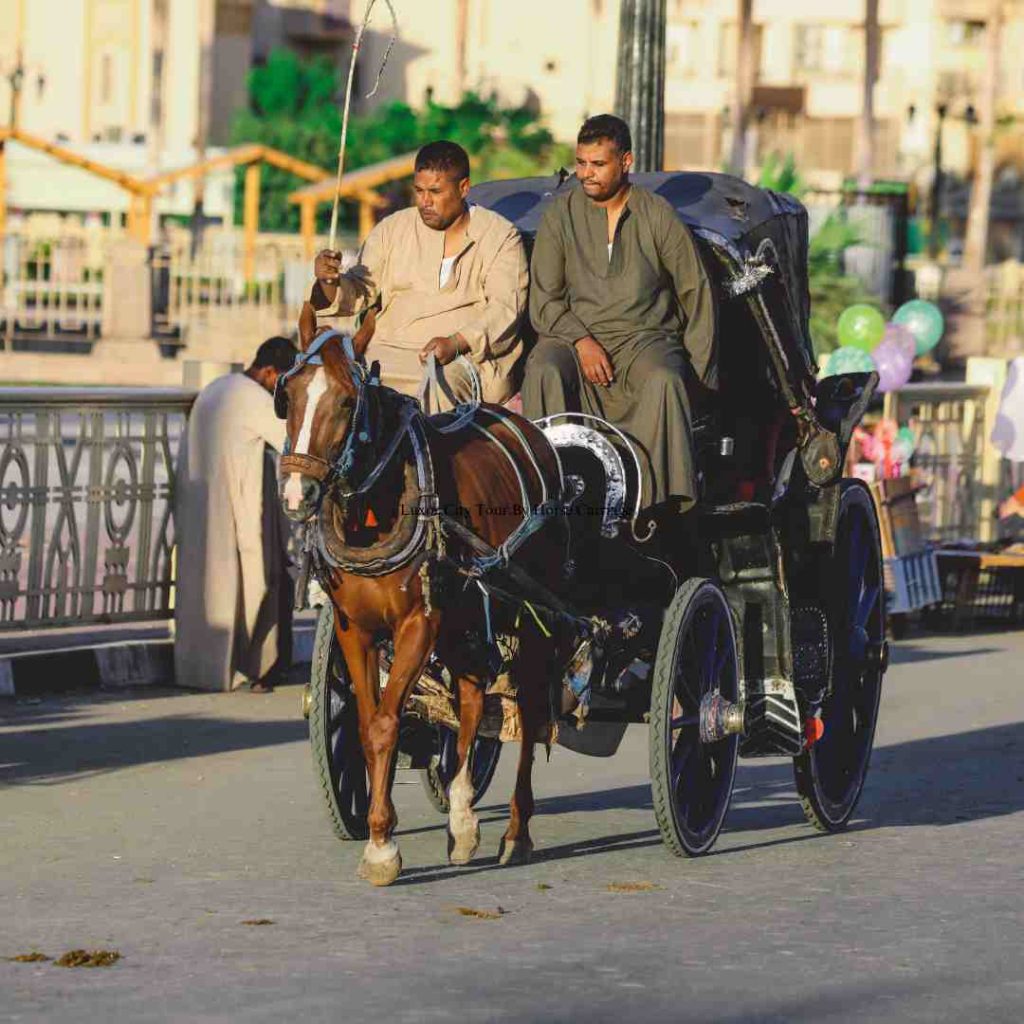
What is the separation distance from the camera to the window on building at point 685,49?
85.6 metres

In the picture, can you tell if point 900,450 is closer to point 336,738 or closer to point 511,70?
point 336,738

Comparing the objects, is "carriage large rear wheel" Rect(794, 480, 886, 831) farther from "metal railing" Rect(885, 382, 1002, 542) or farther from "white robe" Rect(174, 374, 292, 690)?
"metal railing" Rect(885, 382, 1002, 542)

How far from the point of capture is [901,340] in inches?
699

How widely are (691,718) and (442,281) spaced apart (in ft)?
5.54

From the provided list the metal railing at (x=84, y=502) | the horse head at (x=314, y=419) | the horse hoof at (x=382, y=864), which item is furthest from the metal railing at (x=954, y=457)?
the horse head at (x=314, y=419)

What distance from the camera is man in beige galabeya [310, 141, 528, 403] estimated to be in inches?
343

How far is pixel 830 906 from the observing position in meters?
7.80

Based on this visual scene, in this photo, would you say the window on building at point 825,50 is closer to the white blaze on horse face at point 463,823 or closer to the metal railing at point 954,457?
the metal railing at point 954,457

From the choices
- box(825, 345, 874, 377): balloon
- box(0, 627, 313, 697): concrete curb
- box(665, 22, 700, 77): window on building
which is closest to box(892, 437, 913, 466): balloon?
box(825, 345, 874, 377): balloon

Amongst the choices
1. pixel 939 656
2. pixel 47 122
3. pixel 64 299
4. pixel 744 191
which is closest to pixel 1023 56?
pixel 47 122

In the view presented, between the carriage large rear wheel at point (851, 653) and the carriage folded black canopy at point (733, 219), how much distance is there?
63 centimetres

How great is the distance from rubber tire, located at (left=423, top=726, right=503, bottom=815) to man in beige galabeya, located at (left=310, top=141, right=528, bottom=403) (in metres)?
1.22

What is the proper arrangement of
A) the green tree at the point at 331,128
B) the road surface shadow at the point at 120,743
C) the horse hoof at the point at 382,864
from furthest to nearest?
the green tree at the point at 331,128 → the road surface shadow at the point at 120,743 → the horse hoof at the point at 382,864

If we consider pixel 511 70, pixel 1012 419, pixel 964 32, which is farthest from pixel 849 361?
pixel 964 32
